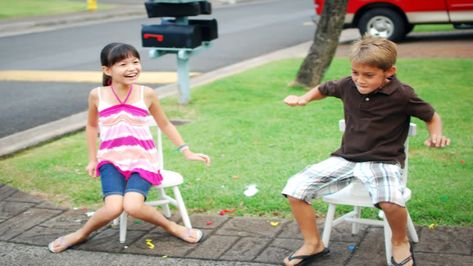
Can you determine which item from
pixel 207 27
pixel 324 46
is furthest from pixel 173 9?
pixel 324 46

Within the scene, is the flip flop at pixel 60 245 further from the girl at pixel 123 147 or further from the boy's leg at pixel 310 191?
the boy's leg at pixel 310 191

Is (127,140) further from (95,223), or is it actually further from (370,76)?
(370,76)

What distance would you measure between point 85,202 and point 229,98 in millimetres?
4252

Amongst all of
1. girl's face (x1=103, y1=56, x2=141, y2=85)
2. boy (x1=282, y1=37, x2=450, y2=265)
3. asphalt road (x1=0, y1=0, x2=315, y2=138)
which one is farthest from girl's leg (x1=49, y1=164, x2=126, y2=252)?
asphalt road (x1=0, y1=0, x2=315, y2=138)

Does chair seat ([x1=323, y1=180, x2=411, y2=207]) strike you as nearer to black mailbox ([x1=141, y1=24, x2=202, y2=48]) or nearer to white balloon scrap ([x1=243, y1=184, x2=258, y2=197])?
white balloon scrap ([x1=243, y1=184, x2=258, y2=197])

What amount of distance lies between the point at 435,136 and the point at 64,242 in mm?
2368

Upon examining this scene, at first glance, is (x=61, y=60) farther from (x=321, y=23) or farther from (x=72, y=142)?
(x=72, y=142)

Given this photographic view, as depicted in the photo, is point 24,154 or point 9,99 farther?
point 9,99

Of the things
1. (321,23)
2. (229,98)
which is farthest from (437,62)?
(229,98)

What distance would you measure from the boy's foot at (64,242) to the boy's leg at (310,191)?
1365 millimetres

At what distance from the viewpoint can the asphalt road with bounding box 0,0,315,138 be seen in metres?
10.4

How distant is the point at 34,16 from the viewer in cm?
2491

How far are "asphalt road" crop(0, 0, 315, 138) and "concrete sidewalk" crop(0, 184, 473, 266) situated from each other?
12.4ft

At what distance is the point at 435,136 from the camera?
449 centimetres
